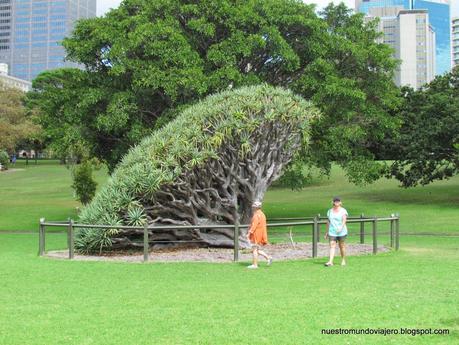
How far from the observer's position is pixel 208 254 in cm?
1662

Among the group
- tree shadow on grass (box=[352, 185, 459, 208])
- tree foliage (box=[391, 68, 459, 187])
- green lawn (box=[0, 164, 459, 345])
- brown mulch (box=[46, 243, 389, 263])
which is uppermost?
tree foliage (box=[391, 68, 459, 187])

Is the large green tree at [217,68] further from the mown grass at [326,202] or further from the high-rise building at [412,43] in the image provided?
the high-rise building at [412,43]

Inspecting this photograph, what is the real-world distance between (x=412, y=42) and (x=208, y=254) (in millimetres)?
165214

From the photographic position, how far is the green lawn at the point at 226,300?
7.02 metres

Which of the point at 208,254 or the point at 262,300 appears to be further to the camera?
the point at 208,254

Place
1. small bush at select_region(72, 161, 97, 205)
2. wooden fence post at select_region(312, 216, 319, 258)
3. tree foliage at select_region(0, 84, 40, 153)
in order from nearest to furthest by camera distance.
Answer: wooden fence post at select_region(312, 216, 319, 258) < small bush at select_region(72, 161, 97, 205) < tree foliage at select_region(0, 84, 40, 153)

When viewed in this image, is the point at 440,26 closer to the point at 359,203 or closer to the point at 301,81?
the point at 359,203

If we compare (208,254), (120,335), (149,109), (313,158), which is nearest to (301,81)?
(313,158)

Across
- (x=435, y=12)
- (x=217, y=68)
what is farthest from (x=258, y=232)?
(x=435, y=12)

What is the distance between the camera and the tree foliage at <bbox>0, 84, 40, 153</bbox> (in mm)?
63531

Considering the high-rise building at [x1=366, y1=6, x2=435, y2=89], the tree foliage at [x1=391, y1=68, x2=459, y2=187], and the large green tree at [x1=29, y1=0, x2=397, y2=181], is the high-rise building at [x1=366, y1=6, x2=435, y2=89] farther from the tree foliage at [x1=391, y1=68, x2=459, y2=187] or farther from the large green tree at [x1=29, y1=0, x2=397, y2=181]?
the large green tree at [x1=29, y1=0, x2=397, y2=181]

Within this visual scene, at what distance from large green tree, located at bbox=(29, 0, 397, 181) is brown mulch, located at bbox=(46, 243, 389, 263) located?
702 centimetres

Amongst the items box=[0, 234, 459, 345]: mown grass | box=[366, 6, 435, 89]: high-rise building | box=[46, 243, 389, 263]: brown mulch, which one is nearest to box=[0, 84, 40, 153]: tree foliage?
box=[46, 243, 389, 263]: brown mulch

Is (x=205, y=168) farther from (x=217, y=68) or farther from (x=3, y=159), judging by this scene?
(x=3, y=159)
